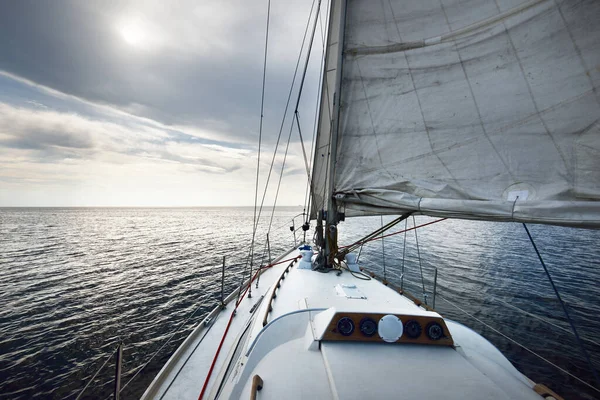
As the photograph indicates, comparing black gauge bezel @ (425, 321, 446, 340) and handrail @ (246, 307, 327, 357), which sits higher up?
black gauge bezel @ (425, 321, 446, 340)

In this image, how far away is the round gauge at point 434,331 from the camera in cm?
291

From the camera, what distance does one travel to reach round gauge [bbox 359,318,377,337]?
2923 mm

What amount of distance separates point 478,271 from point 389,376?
61.5ft

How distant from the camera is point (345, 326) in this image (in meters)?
2.96

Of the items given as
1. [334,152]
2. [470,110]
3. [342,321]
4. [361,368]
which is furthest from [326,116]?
[361,368]

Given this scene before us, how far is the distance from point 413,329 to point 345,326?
83cm

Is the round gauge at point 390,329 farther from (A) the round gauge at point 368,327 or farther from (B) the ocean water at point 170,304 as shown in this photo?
(B) the ocean water at point 170,304

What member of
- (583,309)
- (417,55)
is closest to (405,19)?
(417,55)

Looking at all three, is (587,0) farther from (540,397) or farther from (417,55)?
(540,397)

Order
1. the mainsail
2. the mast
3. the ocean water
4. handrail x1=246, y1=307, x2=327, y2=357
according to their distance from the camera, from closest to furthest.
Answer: handrail x1=246, y1=307, x2=327, y2=357 < the mainsail < the mast < the ocean water

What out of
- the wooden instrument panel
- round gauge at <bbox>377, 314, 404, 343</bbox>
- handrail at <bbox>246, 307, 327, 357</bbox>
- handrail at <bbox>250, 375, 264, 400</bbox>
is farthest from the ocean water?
handrail at <bbox>250, 375, 264, 400</bbox>

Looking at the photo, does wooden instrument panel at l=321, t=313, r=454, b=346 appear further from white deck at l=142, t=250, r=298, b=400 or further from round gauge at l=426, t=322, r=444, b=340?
white deck at l=142, t=250, r=298, b=400

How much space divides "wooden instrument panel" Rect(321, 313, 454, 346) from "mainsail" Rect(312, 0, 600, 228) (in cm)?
181

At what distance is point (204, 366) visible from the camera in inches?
196
